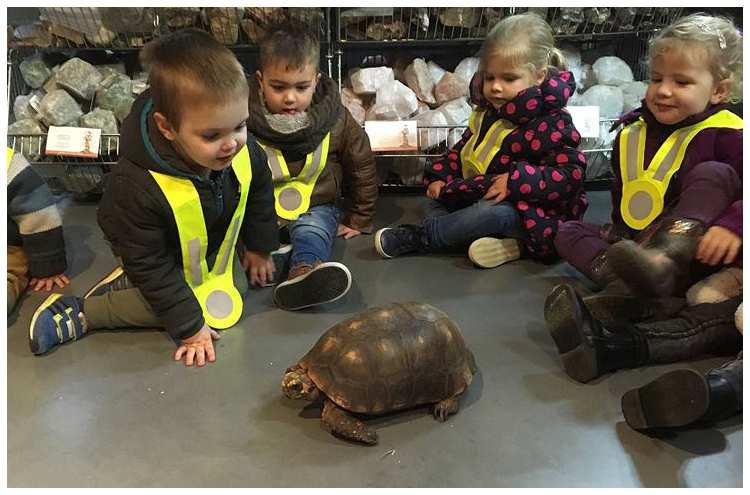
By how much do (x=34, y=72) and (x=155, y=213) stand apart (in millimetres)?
1691

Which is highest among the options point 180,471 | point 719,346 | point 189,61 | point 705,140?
point 189,61

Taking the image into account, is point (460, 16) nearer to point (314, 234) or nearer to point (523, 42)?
point (523, 42)

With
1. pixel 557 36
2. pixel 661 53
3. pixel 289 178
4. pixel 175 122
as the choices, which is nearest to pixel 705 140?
pixel 661 53

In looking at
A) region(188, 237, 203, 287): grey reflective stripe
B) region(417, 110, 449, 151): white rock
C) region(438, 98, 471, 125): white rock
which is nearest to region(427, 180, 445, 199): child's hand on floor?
region(417, 110, 449, 151): white rock

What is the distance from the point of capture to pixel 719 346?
1839mm

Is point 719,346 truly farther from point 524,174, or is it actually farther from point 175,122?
point 175,122

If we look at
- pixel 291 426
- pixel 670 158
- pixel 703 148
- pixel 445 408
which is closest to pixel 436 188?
pixel 670 158

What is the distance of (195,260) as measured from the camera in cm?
192

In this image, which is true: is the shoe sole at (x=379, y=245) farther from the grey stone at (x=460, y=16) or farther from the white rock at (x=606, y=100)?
the white rock at (x=606, y=100)

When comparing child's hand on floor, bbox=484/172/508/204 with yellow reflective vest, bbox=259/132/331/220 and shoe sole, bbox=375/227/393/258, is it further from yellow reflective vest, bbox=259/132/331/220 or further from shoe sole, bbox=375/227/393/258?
yellow reflective vest, bbox=259/132/331/220

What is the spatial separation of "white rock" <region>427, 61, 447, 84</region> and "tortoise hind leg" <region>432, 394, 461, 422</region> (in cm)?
184

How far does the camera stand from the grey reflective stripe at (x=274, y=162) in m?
2.38

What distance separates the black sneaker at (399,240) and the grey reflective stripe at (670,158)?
0.84 metres

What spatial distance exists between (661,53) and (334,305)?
1.26 m
